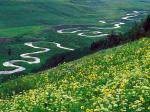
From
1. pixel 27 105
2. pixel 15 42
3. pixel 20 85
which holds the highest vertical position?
pixel 27 105

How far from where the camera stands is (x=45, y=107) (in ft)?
54.4

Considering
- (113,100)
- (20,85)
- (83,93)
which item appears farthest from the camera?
(20,85)

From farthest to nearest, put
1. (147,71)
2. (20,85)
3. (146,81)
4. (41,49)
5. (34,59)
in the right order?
(41,49), (34,59), (20,85), (147,71), (146,81)

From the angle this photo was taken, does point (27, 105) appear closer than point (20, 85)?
Yes

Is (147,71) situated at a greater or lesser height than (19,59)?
greater

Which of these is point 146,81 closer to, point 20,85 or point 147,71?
point 147,71

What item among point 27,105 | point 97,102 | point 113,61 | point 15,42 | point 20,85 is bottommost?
point 15,42

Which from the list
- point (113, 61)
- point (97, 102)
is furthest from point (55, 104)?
point (113, 61)

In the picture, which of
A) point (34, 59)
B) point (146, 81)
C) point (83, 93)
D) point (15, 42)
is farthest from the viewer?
point (15, 42)

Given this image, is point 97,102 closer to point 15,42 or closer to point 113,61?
point 113,61

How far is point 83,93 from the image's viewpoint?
1838 centimetres

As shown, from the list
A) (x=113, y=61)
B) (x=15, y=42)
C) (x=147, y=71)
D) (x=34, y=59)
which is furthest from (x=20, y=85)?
(x=15, y=42)

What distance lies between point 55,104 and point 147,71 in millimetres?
6006

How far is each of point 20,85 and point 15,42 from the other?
153271 millimetres
